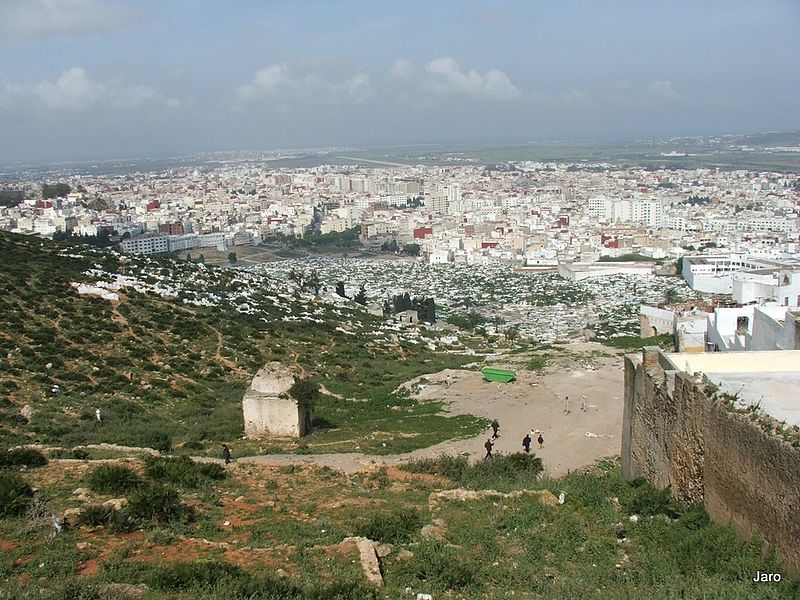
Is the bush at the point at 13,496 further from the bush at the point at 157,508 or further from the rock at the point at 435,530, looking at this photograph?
the rock at the point at 435,530

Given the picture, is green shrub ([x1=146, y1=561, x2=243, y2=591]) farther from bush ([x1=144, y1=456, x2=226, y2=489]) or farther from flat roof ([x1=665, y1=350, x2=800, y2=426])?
flat roof ([x1=665, y1=350, x2=800, y2=426])

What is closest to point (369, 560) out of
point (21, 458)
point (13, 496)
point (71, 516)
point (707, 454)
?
point (71, 516)

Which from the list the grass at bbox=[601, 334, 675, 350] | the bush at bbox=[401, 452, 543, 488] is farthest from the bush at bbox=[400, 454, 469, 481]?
the grass at bbox=[601, 334, 675, 350]

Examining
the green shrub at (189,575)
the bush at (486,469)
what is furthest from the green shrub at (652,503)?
the green shrub at (189,575)

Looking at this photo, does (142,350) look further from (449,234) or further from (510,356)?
(449,234)

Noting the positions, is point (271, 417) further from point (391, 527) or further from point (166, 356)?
point (391, 527)

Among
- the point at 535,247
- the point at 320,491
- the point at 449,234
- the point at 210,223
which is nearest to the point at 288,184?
the point at 210,223
